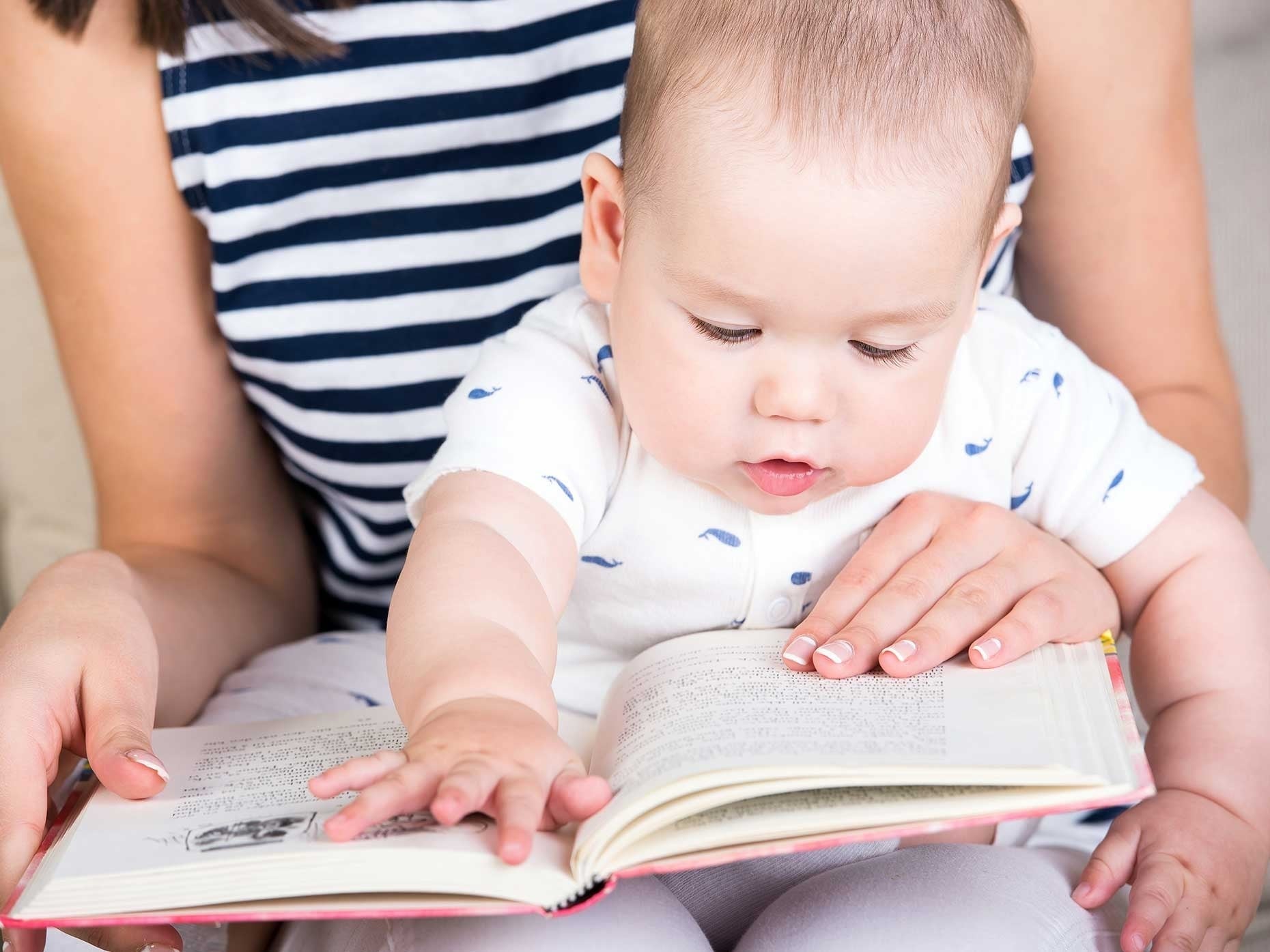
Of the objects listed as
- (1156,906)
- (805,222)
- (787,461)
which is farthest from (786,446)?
(1156,906)

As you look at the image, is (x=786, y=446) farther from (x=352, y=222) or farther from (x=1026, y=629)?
(x=352, y=222)

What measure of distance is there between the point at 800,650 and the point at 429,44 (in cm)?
65

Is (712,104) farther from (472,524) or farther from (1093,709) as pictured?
(1093,709)

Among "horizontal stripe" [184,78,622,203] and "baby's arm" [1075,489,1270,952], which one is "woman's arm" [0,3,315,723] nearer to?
"horizontal stripe" [184,78,622,203]

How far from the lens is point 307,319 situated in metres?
1.12

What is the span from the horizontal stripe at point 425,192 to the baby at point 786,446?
→ 22 centimetres

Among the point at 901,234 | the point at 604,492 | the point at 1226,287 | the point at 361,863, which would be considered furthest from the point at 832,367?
the point at 1226,287

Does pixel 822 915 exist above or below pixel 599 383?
below

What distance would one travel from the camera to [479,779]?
58cm

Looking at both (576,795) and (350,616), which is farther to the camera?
(350,616)

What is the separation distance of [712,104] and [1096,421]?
376mm

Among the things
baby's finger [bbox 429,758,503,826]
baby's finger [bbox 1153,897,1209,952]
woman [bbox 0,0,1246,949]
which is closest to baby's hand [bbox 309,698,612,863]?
baby's finger [bbox 429,758,503,826]

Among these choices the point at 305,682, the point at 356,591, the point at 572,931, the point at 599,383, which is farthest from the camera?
the point at 356,591

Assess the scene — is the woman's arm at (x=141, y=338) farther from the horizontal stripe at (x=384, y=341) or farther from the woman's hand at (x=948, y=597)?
the woman's hand at (x=948, y=597)
